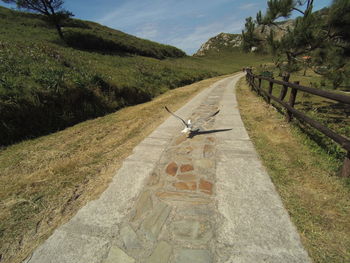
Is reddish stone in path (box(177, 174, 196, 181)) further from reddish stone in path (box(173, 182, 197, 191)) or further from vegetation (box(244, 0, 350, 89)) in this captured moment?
vegetation (box(244, 0, 350, 89))

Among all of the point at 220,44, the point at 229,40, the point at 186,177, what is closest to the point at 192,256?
the point at 186,177

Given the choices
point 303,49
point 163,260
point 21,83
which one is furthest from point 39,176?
point 303,49

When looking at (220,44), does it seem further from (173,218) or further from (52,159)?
(173,218)

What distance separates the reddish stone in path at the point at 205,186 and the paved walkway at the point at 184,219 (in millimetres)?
13

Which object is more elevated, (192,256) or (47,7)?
(47,7)

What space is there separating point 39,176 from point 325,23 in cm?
748

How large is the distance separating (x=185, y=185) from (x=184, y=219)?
56 centimetres

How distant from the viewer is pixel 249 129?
4.12 meters

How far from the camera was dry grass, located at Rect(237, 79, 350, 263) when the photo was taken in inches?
58.4

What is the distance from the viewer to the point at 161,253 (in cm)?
148

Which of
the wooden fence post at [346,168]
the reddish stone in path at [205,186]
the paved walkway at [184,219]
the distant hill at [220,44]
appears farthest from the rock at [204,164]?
the distant hill at [220,44]

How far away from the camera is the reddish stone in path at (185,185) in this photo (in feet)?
7.44

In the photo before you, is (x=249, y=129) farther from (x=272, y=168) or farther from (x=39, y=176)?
(x=39, y=176)

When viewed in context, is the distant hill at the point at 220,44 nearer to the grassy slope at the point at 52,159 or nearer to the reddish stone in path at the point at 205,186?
the grassy slope at the point at 52,159
